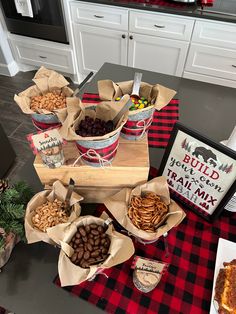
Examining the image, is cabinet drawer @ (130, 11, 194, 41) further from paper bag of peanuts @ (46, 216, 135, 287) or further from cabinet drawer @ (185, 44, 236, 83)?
paper bag of peanuts @ (46, 216, 135, 287)

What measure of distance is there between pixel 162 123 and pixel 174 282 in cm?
65

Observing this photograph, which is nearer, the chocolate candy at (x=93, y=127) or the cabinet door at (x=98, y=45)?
the chocolate candy at (x=93, y=127)

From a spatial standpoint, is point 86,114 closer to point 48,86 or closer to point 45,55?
point 48,86

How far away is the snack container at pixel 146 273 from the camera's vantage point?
0.59 m

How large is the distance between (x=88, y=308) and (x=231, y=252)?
433 mm

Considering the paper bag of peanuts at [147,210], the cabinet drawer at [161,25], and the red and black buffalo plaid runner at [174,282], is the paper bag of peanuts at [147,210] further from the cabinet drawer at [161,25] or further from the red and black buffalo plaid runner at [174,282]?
the cabinet drawer at [161,25]

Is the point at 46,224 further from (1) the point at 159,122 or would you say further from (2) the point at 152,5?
(2) the point at 152,5

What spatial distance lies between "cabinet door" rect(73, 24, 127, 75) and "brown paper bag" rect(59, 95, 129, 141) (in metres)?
1.68

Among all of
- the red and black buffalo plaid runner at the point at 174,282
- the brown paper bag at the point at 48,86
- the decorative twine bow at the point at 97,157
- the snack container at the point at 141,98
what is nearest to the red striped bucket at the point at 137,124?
the snack container at the point at 141,98

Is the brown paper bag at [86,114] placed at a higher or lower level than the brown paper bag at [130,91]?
higher

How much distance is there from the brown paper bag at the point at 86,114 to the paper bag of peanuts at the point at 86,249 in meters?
0.23

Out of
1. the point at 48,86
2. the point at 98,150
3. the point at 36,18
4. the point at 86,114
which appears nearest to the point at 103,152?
the point at 98,150

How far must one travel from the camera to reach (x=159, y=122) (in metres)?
1.08

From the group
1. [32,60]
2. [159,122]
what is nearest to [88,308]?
[159,122]
